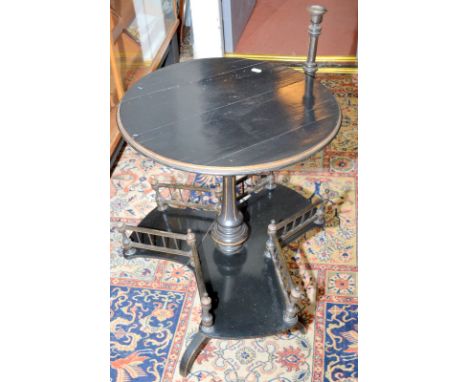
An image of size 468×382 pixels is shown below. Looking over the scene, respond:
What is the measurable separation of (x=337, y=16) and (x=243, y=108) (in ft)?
11.6

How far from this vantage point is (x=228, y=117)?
163 centimetres

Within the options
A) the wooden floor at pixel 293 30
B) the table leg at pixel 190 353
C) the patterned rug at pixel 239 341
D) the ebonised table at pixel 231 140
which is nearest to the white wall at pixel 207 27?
the wooden floor at pixel 293 30

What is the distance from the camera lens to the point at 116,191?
2697mm

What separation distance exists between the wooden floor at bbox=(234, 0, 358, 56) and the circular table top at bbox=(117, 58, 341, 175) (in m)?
2.31

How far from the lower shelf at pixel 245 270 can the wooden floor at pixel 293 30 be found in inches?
85.5

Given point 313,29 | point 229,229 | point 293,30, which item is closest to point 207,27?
point 293,30

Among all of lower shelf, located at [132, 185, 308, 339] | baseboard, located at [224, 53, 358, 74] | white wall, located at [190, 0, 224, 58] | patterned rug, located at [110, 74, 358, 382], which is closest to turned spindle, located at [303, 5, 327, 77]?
lower shelf, located at [132, 185, 308, 339]

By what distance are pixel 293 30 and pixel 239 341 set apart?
136 inches

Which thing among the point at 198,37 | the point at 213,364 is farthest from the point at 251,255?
the point at 198,37

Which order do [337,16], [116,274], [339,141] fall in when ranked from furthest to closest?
1. [337,16]
2. [339,141]
3. [116,274]

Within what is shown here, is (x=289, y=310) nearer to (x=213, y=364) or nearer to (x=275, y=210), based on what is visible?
(x=213, y=364)

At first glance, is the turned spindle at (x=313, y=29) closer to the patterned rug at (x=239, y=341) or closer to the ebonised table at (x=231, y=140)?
the ebonised table at (x=231, y=140)

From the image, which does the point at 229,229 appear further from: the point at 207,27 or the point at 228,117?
the point at 207,27

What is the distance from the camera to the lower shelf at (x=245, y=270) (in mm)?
1721
